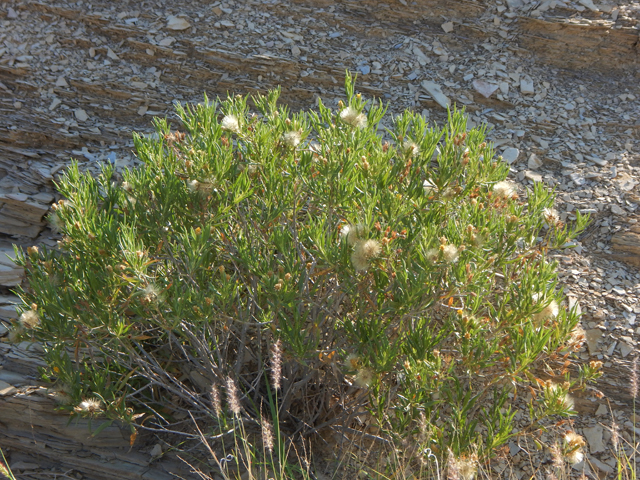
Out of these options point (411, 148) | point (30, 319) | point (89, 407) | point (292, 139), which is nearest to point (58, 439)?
point (89, 407)

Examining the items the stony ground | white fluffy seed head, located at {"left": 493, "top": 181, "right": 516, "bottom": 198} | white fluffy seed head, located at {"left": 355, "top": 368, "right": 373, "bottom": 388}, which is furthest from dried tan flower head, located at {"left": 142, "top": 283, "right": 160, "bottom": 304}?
the stony ground

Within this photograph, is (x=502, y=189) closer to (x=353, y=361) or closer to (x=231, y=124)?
(x=353, y=361)

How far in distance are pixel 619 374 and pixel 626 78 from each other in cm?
360

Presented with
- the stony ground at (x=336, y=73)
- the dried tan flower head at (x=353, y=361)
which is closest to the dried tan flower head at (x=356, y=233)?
the dried tan flower head at (x=353, y=361)

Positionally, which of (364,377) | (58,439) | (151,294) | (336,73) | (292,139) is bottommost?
(58,439)

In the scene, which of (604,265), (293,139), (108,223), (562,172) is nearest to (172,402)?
(108,223)

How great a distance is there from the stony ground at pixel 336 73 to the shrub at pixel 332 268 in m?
2.00

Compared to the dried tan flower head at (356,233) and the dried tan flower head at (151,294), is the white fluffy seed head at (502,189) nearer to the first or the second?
the dried tan flower head at (356,233)

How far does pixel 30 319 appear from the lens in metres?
3.08

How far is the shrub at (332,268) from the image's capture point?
289 cm

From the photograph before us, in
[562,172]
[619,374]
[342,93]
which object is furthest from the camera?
[342,93]

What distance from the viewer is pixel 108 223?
3002 mm

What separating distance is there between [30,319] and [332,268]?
166 cm

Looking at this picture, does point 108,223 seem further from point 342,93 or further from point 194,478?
point 342,93
